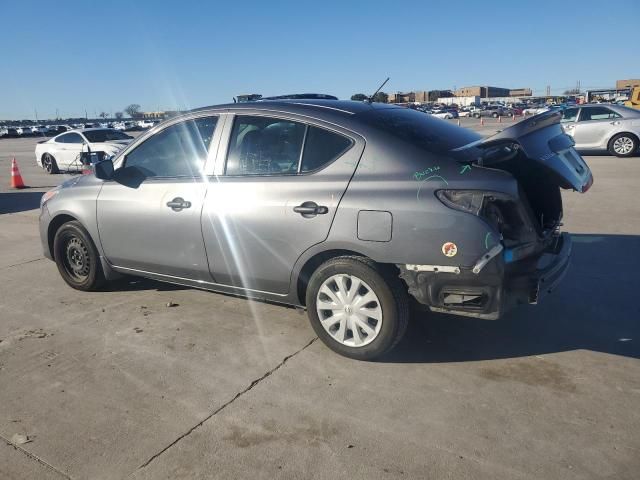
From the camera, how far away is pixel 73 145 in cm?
1645

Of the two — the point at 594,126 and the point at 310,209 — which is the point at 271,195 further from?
the point at 594,126

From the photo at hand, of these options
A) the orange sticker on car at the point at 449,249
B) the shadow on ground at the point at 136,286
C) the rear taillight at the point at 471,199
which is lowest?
the shadow on ground at the point at 136,286

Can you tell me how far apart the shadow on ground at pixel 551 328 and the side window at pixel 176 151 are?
2201 mm

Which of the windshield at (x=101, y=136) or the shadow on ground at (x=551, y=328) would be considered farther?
the windshield at (x=101, y=136)

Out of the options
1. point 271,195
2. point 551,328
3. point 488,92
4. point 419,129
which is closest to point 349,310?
point 271,195

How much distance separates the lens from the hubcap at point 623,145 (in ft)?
47.9

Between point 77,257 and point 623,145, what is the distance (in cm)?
1454

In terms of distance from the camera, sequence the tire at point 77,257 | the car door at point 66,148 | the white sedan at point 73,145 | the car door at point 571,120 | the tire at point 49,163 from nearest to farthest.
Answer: the tire at point 77,257 → the car door at point 571,120 → the white sedan at point 73,145 → the car door at point 66,148 → the tire at point 49,163

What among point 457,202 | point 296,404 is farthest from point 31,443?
point 457,202

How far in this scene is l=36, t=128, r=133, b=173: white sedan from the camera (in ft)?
52.2

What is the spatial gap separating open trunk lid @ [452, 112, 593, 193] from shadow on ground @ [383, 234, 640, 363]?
109cm

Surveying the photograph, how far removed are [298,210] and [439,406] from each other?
156 centimetres

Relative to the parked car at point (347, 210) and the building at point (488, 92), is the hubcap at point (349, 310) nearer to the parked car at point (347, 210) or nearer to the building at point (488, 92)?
the parked car at point (347, 210)

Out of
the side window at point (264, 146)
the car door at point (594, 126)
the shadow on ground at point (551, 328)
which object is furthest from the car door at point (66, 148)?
the shadow on ground at point (551, 328)
